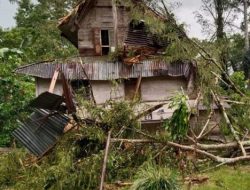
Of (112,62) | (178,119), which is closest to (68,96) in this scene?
(178,119)

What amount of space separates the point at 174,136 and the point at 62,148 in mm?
1300

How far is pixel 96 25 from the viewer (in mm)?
17047

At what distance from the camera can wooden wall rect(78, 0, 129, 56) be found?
16891mm

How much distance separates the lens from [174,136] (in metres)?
4.75

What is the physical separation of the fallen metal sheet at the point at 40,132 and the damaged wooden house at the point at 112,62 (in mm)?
8780

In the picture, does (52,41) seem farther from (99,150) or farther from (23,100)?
(99,150)

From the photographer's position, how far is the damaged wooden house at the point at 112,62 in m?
15.2

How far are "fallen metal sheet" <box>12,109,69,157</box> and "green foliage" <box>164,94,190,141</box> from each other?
122cm

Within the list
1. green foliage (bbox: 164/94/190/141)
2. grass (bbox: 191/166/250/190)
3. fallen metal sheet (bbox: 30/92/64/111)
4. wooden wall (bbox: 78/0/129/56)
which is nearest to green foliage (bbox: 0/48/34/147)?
wooden wall (bbox: 78/0/129/56)

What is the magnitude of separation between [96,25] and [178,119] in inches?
510

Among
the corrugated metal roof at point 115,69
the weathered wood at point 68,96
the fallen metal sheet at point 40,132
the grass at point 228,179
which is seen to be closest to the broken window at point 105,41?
the corrugated metal roof at point 115,69

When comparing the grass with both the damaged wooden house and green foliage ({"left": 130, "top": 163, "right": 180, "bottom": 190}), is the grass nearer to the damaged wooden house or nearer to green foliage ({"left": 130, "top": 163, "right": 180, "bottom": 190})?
green foliage ({"left": 130, "top": 163, "right": 180, "bottom": 190})

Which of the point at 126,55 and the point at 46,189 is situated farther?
the point at 126,55

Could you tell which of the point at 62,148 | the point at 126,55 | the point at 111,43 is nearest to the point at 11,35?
the point at 111,43
